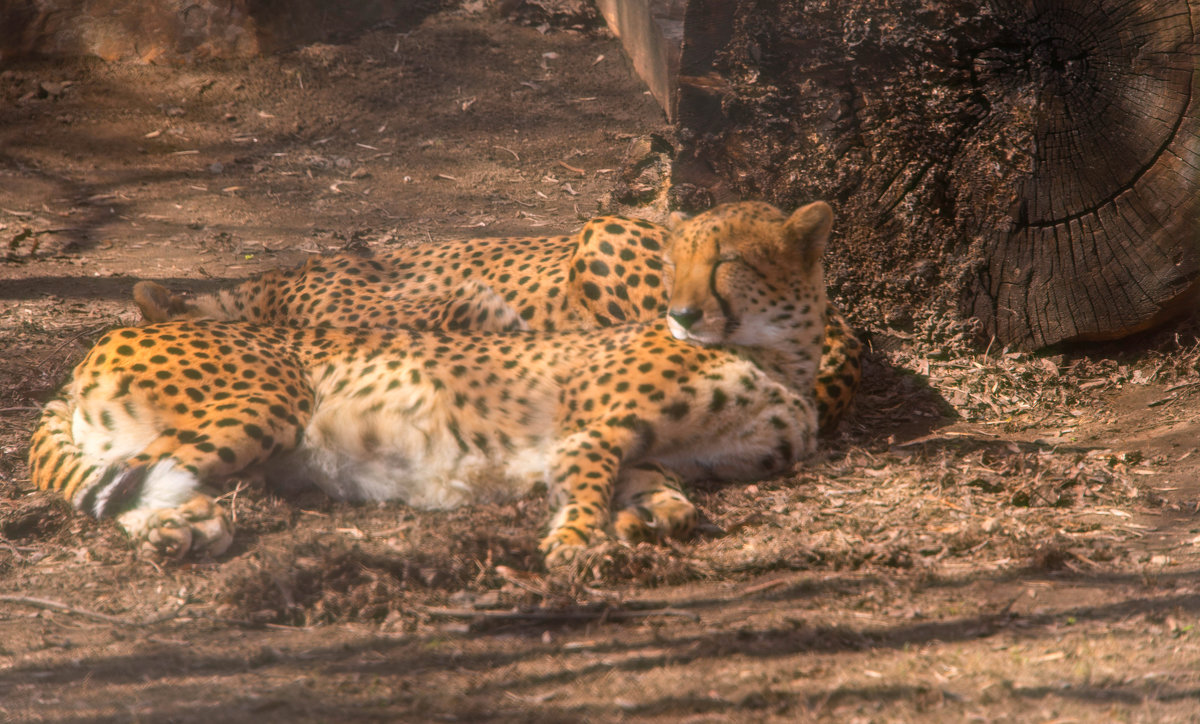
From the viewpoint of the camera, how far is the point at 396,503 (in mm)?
3822

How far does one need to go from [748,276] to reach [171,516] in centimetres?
220

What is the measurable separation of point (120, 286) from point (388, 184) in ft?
6.55

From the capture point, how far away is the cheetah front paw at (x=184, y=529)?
10.8 ft

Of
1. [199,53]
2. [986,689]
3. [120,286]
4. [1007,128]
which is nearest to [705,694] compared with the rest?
[986,689]

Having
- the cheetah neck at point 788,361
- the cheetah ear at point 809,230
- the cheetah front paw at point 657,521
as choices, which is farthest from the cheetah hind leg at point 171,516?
the cheetah ear at point 809,230

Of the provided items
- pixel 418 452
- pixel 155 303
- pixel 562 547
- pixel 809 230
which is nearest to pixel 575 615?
pixel 562 547

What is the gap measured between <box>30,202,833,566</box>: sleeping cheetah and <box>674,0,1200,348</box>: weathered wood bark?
80 centimetres

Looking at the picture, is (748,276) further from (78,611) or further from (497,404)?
(78,611)

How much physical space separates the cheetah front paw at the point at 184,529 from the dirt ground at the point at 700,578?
62 mm

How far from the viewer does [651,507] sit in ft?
11.7

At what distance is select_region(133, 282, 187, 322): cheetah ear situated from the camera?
14.5 ft

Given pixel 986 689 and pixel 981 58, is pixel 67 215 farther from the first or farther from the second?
pixel 986 689

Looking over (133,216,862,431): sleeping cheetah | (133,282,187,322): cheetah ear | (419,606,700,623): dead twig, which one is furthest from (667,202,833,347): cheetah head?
(133,282,187,322): cheetah ear

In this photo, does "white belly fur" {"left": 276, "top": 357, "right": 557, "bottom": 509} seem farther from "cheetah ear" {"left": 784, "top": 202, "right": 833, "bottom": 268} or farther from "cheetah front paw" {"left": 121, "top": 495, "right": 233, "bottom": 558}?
"cheetah ear" {"left": 784, "top": 202, "right": 833, "bottom": 268}
